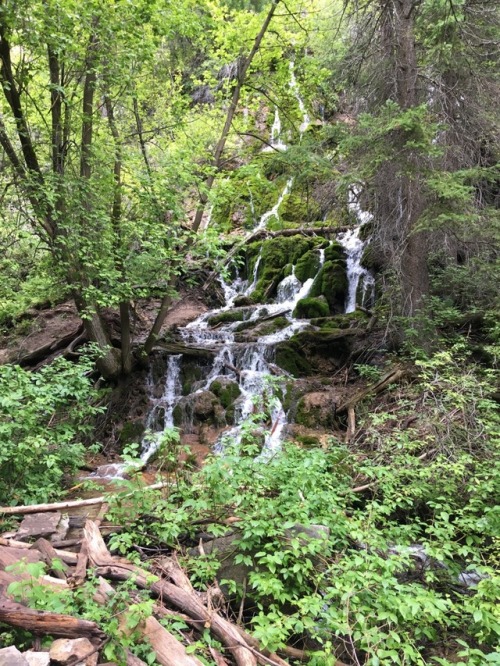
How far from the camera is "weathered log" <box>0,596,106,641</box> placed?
2.26 m

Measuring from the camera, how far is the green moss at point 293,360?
32.1ft

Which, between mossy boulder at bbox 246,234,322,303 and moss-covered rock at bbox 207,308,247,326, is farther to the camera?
mossy boulder at bbox 246,234,322,303

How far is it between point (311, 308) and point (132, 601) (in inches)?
400

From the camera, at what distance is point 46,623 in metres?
2.26

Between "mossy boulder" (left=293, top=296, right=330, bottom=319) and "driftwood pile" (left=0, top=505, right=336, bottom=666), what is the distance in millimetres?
9363

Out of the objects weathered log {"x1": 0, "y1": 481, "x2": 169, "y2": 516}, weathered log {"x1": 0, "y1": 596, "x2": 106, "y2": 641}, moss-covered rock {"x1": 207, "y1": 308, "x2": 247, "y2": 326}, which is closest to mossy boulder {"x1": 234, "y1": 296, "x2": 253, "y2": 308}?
moss-covered rock {"x1": 207, "y1": 308, "x2": 247, "y2": 326}

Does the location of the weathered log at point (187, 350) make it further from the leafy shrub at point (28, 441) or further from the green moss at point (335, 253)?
the green moss at point (335, 253)

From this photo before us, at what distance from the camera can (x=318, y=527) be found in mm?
3283

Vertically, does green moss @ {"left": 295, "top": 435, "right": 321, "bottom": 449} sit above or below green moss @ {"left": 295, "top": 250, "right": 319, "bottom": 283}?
below

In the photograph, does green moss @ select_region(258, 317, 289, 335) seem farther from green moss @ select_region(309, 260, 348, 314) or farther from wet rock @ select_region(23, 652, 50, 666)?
wet rock @ select_region(23, 652, 50, 666)

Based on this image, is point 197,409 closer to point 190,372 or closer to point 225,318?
point 190,372

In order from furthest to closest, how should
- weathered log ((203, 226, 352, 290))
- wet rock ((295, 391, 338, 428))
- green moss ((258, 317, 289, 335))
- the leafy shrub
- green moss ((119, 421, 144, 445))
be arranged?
weathered log ((203, 226, 352, 290)) → green moss ((258, 317, 289, 335)) → green moss ((119, 421, 144, 445)) → wet rock ((295, 391, 338, 428)) → the leafy shrub

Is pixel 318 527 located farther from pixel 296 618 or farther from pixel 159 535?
pixel 159 535

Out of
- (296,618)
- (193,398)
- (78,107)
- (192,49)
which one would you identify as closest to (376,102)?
(78,107)
